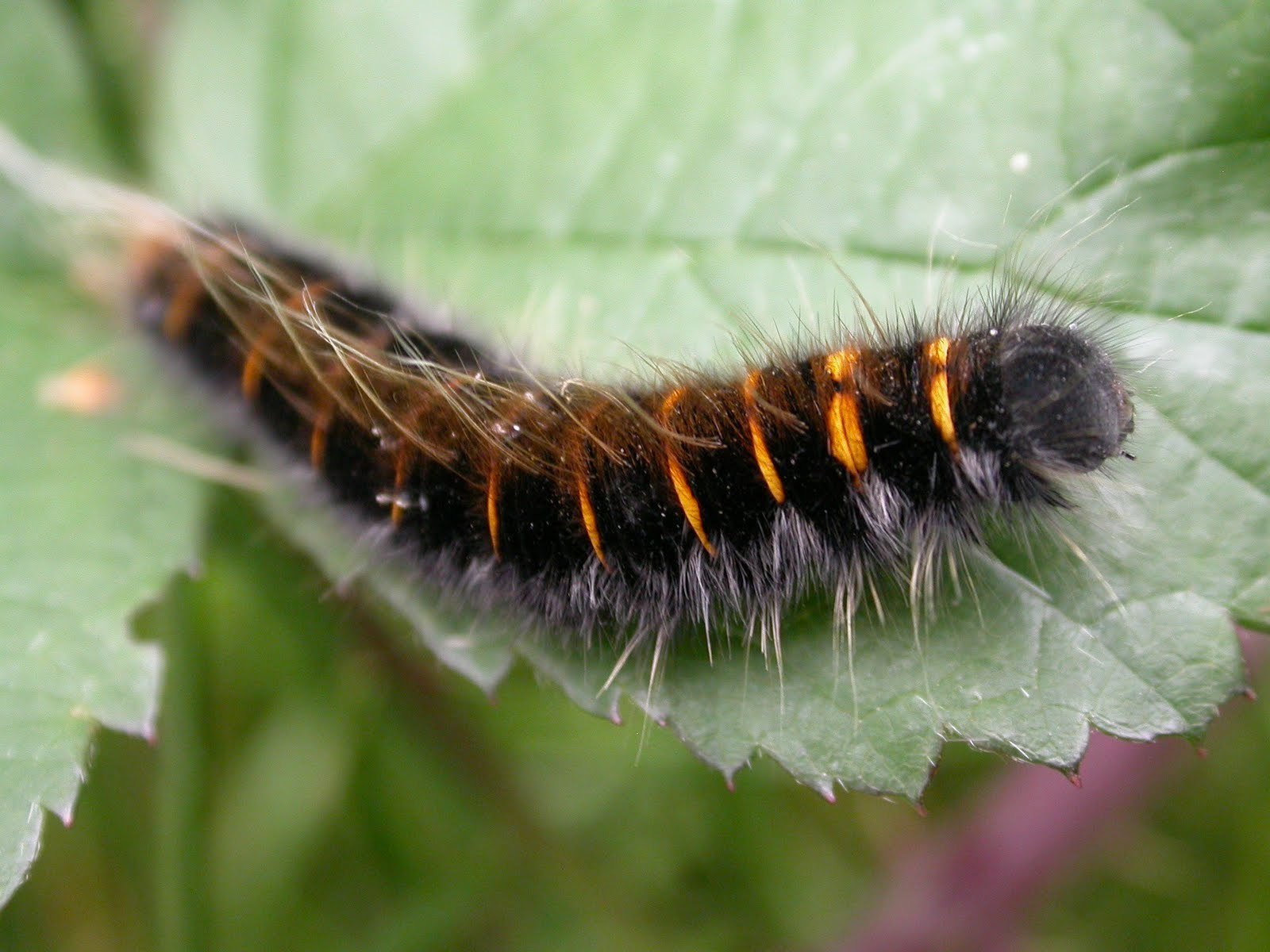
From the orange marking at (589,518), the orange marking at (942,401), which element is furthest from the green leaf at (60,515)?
the orange marking at (942,401)

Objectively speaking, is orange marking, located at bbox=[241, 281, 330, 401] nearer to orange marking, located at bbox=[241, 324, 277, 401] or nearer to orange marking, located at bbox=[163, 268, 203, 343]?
orange marking, located at bbox=[241, 324, 277, 401]

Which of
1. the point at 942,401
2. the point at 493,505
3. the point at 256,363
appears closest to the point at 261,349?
the point at 256,363

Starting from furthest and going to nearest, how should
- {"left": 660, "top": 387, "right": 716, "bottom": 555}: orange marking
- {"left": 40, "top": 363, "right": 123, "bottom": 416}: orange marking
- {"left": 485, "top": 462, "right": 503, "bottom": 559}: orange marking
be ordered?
1. {"left": 40, "top": 363, "right": 123, "bottom": 416}: orange marking
2. {"left": 485, "top": 462, "right": 503, "bottom": 559}: orange marking
3. {"left": 660, "top": 387, "right": 716, "bottom": 555}: orange marking

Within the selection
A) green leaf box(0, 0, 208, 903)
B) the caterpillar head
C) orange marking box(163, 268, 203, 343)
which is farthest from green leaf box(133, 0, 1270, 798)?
orange marking box(163, 268, 203, 343)

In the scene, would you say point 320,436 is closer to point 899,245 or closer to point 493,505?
point 493,505

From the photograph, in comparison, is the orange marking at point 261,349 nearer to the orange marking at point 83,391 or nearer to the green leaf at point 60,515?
the green leaf at point 60,515

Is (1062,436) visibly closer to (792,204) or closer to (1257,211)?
(1257,211)
